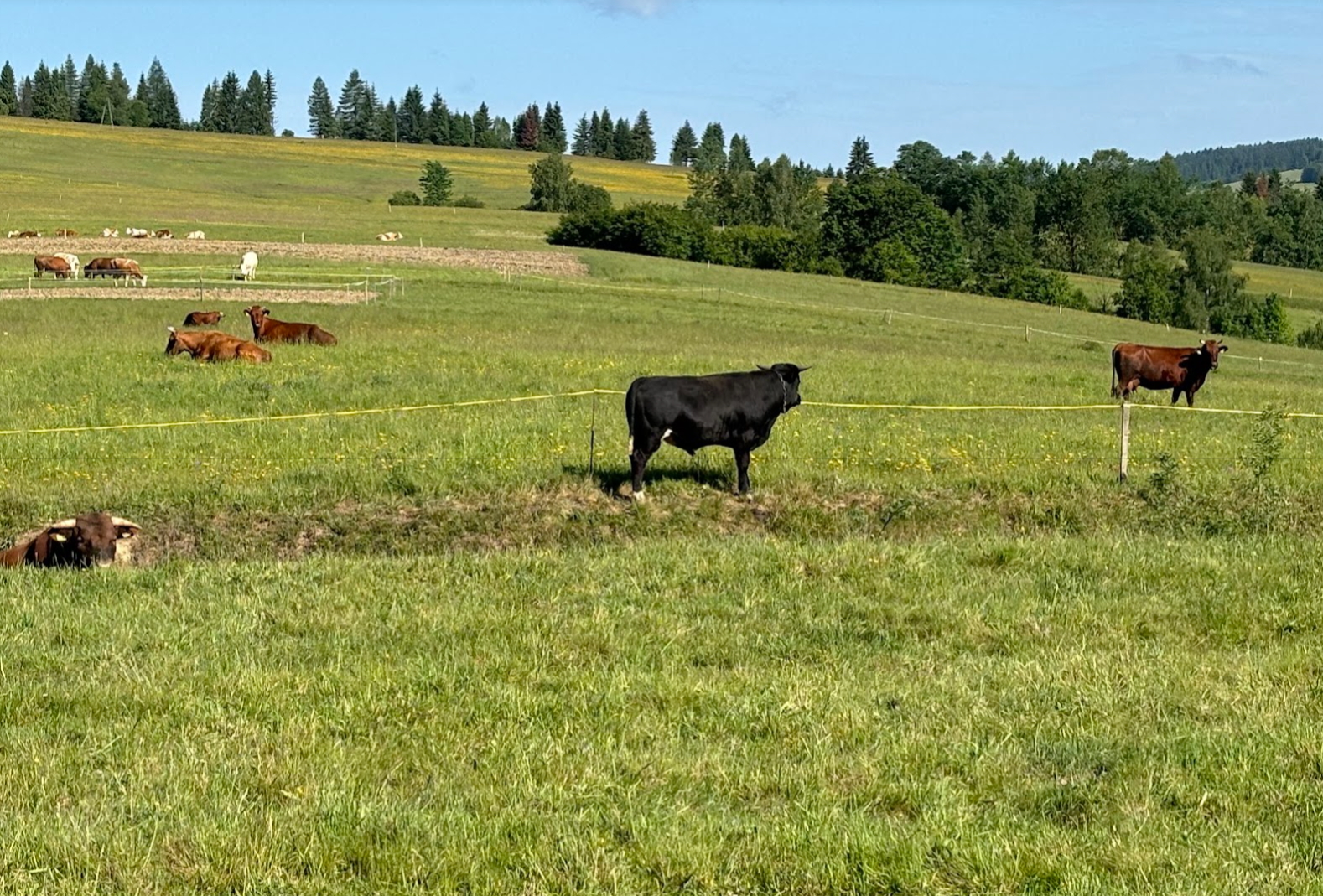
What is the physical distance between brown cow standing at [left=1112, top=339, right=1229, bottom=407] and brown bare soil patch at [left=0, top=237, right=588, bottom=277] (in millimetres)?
35534

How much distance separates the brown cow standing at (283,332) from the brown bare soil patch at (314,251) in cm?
2615

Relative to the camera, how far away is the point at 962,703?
8453 millimetres

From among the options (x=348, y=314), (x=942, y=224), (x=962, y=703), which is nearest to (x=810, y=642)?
(x=962, y=703)

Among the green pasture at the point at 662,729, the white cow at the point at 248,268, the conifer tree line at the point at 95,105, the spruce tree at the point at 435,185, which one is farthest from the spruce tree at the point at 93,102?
the green pasture at the point at 662,729

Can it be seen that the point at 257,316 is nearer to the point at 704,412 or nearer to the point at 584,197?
the point at 704,412

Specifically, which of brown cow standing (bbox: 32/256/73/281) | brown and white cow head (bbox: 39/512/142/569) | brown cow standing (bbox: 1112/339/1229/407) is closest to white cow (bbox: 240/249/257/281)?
brown cow standing (bbox: 32/256/73/281)

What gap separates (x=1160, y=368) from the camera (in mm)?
28656

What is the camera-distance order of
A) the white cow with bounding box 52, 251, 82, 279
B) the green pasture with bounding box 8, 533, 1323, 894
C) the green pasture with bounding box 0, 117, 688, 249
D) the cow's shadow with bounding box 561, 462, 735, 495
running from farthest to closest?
the green pasture with bounding box 0, 117, 688, 249
the white cow with bounding box 52, 251, 82, 279
the cow's shadow with bounding box 561, 462, 735, 495
the green pasture with bounding box 8, 533, 1323, 894

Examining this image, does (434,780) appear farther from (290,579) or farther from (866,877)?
(290,579)

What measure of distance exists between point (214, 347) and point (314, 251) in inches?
1421

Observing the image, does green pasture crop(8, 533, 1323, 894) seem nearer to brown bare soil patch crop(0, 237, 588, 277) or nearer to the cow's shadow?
the cow's shadow

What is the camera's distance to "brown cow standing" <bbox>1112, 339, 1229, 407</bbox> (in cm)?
2822

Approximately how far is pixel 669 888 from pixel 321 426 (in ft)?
49.0

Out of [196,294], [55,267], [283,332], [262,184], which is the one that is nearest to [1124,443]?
[283,332]
